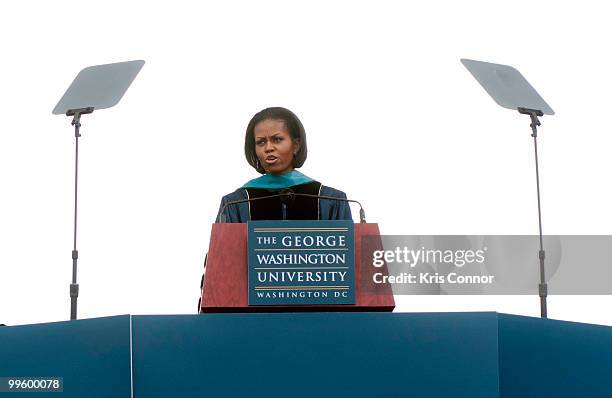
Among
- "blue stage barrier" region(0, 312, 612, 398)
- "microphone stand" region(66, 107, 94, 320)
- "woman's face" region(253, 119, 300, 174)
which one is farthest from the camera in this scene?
"microphone stand" region(66, 107, 94, 320)

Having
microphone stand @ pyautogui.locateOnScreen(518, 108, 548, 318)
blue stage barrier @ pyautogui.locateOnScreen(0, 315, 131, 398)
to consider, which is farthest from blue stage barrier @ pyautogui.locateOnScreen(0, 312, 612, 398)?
microphone stand @ pyautogui.locateOnScreen(518, 108, 548, 318)

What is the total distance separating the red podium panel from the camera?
2180mm

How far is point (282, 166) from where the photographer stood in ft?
11.5

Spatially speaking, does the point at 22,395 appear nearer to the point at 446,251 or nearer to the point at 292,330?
the point at 292,330

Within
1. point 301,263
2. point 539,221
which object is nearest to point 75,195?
point 539,221

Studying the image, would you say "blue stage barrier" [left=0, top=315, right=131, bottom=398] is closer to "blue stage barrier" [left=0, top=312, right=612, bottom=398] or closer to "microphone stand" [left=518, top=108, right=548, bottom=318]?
"blue stage barrier" [left=0, top=312, right=612, bottom=398]

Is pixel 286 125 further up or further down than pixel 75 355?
further up

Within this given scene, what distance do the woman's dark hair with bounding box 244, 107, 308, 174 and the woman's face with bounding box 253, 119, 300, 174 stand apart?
2cm

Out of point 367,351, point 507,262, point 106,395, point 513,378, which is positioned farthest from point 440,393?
point 507,262

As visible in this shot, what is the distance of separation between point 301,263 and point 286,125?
1.43 m

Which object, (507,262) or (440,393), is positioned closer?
(440,393)

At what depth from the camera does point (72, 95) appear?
448 centimetres

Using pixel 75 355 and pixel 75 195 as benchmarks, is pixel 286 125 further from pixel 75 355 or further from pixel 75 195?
pixel 75 355

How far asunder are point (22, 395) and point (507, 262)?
2.56 metres
